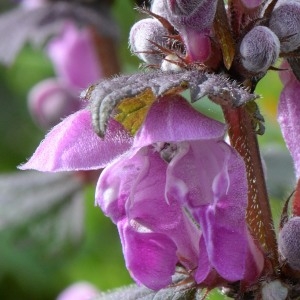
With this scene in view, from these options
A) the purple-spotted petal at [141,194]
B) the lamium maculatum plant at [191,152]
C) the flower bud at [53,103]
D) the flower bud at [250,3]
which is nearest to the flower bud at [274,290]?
the lamium maculatum plant at [191,152]

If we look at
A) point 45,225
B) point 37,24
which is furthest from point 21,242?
point 37,24

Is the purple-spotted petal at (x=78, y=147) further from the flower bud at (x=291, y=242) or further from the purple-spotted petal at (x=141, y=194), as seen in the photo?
the flower bud at (x=291, y=242)

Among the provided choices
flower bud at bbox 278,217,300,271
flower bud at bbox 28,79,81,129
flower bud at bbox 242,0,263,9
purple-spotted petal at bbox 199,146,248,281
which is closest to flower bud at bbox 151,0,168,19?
flower bud at bbox 242,0,263,9

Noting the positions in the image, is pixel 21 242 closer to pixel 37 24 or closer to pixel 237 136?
pixel 37 24

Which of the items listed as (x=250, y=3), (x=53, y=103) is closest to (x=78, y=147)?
(x=250, y=3)

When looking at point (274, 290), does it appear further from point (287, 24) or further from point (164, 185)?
point (287, 24)

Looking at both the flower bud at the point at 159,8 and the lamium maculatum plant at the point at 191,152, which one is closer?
the lamium maculatum plant at the point at 191,152
